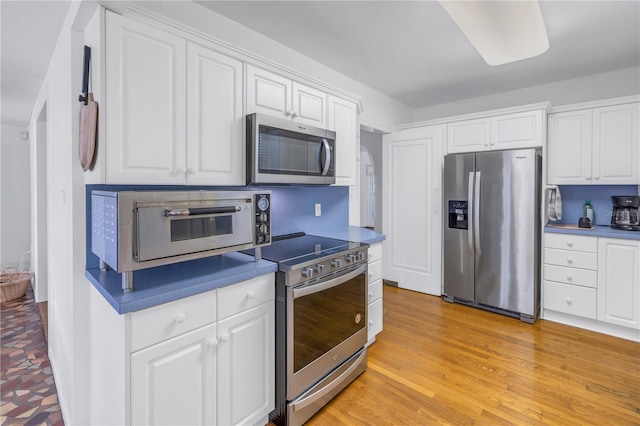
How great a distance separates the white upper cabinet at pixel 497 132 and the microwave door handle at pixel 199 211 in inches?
121

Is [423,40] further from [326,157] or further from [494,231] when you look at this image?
[494,231]

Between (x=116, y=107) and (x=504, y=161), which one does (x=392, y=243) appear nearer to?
(x=504, y=161)

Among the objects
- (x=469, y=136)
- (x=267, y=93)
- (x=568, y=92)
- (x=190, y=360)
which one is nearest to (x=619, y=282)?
(x=469, y=136)

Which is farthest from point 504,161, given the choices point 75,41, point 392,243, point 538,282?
point 75,41

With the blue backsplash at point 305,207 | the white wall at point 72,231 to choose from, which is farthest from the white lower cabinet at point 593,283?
the white wall at point 72,231

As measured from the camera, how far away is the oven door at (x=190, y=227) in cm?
128

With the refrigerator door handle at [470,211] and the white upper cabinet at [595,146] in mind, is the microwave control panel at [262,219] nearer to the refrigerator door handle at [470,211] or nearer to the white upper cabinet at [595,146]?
the refrigerator door handle at [470,211]

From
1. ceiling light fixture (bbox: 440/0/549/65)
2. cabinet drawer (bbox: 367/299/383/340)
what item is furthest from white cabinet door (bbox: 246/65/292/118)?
cabinet drawer (bbox: 367/299/383/340)

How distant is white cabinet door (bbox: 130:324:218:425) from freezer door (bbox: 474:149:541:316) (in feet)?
9.98

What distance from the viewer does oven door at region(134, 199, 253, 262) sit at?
1.28 m

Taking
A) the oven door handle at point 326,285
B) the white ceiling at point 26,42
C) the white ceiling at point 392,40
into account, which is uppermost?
the white ceiling at point 392,40

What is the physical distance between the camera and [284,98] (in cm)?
222

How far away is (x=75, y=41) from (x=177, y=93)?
0.60m

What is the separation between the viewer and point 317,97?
8.13 feet
